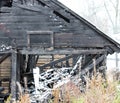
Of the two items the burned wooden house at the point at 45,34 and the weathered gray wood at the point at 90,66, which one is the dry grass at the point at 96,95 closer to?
the weathered gray wood at the point at 90,66

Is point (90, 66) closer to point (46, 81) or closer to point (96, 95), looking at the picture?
point (46, 81)

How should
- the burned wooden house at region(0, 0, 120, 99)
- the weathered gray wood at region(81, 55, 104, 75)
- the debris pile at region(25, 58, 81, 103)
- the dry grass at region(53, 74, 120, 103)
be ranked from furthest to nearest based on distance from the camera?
the burned wooden house at region(0, 0, 120, 99), the weathered gray wood at region(81, 55, 104, 75), the debris pile at region(25, 58, 81, 103), the dry grass at region(53, 74, 120, 103)

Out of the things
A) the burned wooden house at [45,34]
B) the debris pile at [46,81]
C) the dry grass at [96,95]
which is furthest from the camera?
the burned wooden house at [45,34]

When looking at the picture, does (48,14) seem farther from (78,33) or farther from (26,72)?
(26,72)

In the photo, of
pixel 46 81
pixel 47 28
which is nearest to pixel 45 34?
pixel 47 28

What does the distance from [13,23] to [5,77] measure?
5.79m

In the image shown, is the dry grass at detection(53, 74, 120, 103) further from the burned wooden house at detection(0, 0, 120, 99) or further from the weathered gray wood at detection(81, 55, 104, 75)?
the burned wooden house at detection(0, 0, 120, 99)

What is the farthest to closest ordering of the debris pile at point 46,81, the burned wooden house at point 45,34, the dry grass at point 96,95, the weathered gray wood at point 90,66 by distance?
the burned wooden house at point 45,34, the weathered gray wood at point 90,66, the debris pile at point 46,81, the dry grass at point 96,95

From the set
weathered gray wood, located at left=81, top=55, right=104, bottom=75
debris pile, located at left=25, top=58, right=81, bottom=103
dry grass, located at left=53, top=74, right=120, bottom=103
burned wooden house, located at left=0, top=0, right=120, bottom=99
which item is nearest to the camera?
dry grass, located at left=53, top=74, right=120, bottom=103

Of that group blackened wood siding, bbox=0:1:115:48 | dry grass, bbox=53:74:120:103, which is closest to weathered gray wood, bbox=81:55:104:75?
blackened wood siding, bbox=0:1:115:48

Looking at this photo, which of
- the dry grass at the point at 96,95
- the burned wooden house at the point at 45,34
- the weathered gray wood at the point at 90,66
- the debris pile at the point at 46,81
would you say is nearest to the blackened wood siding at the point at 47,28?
the burned wooden house at the point at 45,34

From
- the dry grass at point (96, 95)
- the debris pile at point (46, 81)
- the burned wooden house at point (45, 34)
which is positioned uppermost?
the burned wooden house at point (45, 34)

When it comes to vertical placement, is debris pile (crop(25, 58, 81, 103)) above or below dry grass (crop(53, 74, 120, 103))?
below

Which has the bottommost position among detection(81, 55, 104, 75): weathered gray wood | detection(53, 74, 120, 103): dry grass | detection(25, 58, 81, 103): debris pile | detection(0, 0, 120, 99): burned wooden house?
detection(25, 58, 81, 103): debris pile
